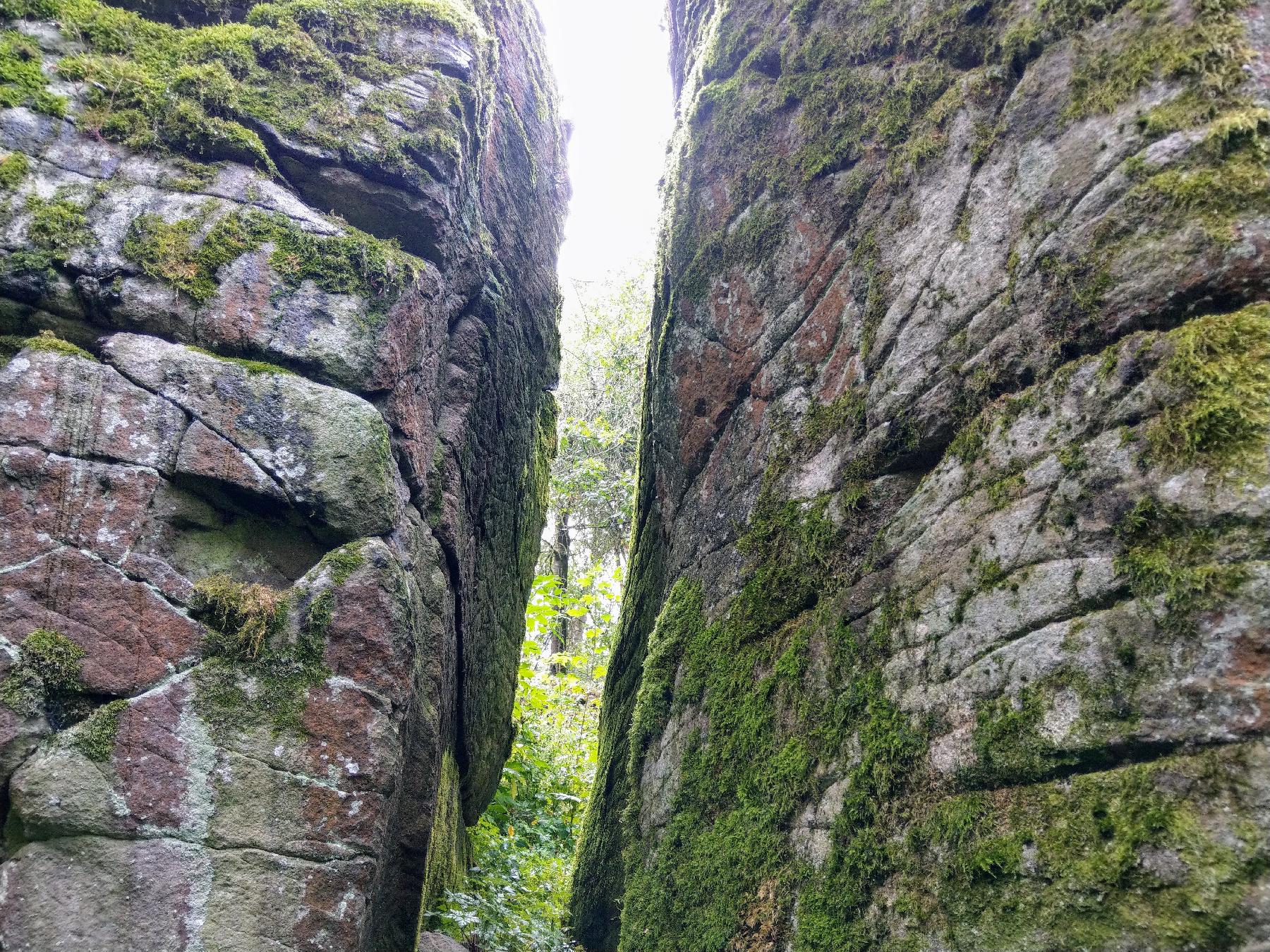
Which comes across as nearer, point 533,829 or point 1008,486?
point 1008,486

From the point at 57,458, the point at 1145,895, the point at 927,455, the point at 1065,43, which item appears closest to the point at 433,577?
the point at 57,458

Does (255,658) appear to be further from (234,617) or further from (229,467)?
(229,467)

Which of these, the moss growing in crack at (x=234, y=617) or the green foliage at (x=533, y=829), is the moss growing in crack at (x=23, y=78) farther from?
the green foliage at (x=533, y=829)

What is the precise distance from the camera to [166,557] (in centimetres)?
398

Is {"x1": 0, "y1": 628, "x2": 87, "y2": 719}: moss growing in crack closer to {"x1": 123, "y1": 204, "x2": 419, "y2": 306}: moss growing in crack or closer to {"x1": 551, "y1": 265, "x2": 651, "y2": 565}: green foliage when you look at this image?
{"x1": 123, "y1": 204, "x2": 419, "y2": 306}: moss growing in crack

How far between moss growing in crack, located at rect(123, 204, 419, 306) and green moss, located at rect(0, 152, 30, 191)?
1.99 ft

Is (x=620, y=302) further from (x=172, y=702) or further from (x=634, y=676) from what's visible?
(x=172, y=702)

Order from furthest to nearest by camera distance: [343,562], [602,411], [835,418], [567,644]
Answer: [602,411], [567,644], [835,418], [343,562]

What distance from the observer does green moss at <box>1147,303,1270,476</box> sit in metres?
2.45

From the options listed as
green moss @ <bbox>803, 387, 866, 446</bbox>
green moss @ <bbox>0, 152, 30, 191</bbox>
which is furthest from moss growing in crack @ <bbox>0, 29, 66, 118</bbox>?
green moss @ <bbox>803, 387, 866, 446</bbox>

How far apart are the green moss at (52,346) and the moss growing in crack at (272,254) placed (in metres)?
0.65

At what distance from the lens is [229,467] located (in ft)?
13.8

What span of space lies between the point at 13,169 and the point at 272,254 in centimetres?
140

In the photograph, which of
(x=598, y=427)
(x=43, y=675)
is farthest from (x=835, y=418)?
(x=598, y=427)
